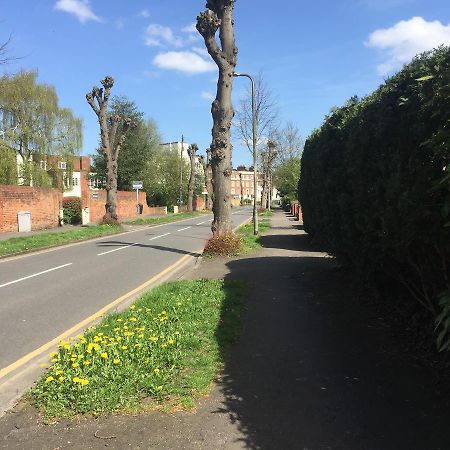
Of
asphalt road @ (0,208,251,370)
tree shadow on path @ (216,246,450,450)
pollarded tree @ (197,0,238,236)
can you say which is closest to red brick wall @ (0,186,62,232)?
asphalt road @ (0,208,251,370)

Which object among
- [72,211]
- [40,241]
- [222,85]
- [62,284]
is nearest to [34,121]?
[72,211]

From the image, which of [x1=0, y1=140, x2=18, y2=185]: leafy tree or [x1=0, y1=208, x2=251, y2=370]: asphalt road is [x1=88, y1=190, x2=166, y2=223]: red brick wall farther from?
[x1=0, y1=208, x2=251, y2=370]: asphalt road

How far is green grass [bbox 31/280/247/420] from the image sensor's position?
4055 mm

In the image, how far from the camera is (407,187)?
429 centimetres

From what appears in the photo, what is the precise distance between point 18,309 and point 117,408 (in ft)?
16.7

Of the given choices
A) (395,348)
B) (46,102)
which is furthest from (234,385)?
(46,102)

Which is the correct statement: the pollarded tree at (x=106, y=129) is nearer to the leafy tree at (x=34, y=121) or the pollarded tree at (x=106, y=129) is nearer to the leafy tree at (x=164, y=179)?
the leafy tree at (x=34, y=121)

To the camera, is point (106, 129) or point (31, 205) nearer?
point (31, 205)

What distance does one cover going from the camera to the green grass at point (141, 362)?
405cm

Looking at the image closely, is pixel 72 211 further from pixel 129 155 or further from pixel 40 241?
pixel 129 155

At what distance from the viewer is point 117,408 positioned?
3926 millimetres

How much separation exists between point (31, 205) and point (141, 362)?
81.7 feet

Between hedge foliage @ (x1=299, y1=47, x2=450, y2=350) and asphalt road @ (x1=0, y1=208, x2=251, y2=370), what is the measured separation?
443cm

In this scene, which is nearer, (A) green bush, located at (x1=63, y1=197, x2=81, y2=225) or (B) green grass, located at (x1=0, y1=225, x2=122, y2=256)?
(B) green grass, located at (x1=0, y1=225, x2=122, y2=256)
